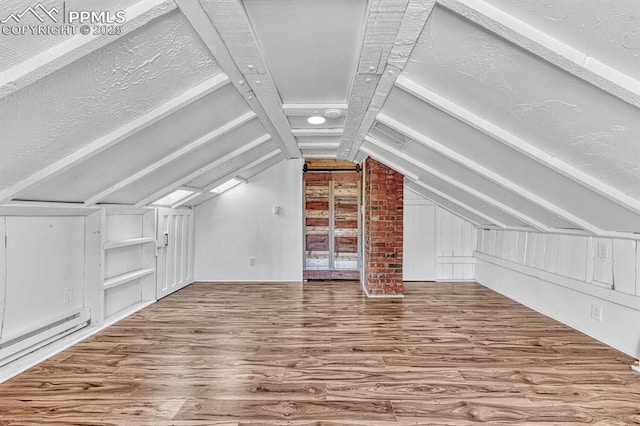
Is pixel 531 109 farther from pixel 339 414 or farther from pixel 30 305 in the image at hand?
pixel 30 305

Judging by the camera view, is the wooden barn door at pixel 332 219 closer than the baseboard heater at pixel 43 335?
No

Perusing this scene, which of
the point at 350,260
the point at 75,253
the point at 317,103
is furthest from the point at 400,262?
the point at 75,253

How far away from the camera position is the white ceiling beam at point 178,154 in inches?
112

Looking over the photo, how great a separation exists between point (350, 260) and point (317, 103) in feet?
13.2

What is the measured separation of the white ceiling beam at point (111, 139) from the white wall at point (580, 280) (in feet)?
11.1

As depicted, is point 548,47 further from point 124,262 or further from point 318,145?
point 124,262

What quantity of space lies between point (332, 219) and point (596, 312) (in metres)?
4.07

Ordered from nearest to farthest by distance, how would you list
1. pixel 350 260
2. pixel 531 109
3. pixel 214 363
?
pixel 531 109 < pixel 214 363 < pixel 350 260

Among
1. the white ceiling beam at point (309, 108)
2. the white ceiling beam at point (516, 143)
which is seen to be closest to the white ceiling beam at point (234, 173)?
the white ceiling beam at point (309, 108)

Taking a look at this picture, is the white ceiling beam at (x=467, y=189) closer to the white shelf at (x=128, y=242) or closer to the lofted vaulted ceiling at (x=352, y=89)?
the lofted vaulted ceiling at (x=352, y=89)

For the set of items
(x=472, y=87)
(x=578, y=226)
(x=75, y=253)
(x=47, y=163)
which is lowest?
(x=75, y=253)

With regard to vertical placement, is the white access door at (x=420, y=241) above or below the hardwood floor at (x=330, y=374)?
above

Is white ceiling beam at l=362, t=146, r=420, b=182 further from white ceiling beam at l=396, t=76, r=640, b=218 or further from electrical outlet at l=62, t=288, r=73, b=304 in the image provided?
electrical outlet at l=62, t=288, r=73, b=304

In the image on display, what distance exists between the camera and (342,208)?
627 cm
